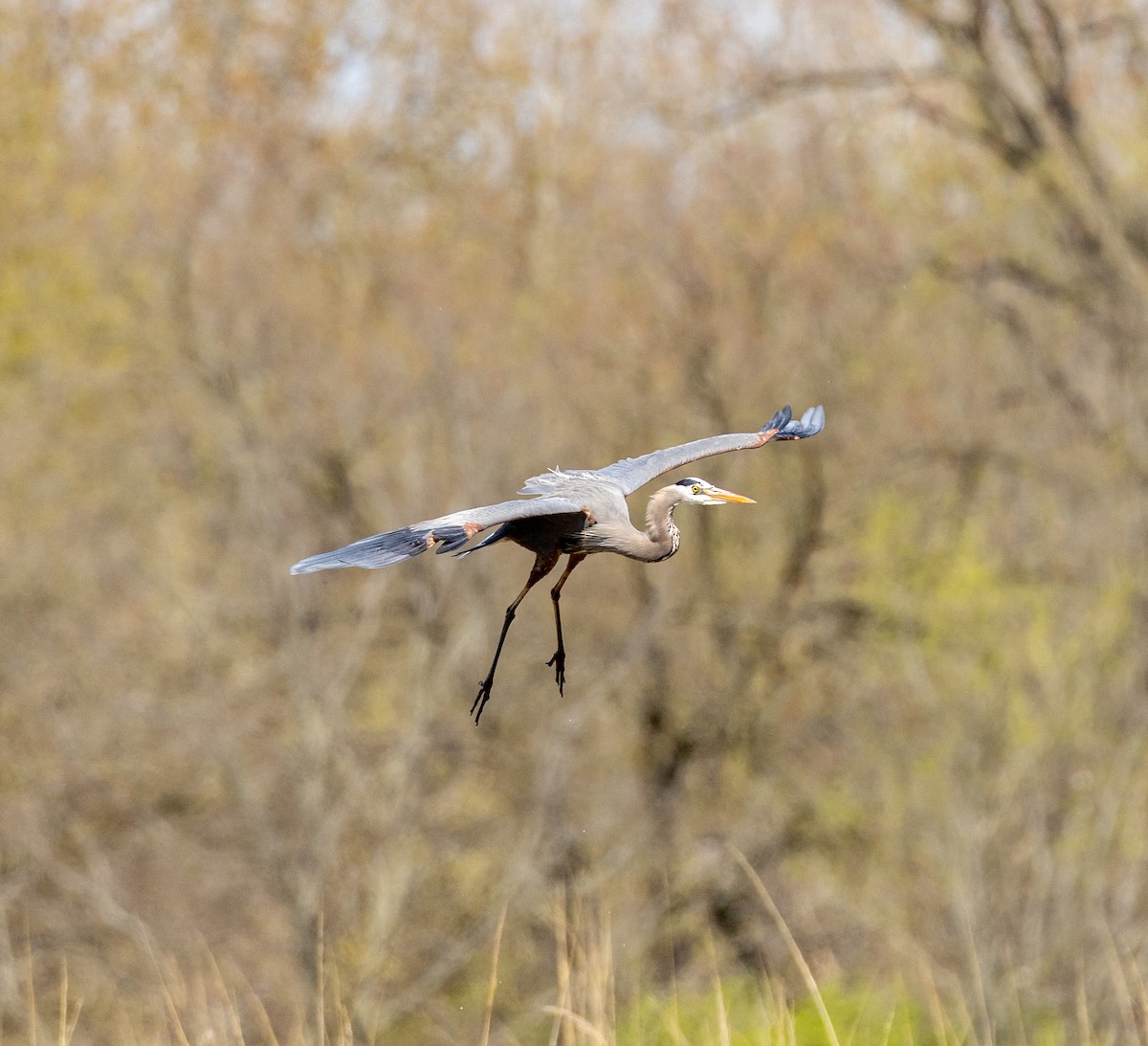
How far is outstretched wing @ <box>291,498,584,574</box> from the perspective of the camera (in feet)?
10.5

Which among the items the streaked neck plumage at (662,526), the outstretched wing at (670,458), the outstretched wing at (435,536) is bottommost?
the streaked neck plumage at (662,526)

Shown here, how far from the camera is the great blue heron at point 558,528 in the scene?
10.8ft

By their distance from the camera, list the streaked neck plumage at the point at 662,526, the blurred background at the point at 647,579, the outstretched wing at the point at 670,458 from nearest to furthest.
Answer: the streaked neck plumage at the point at 662,526
the outstretched wing at the point at 670,458
the blurred background at the point at 647,579

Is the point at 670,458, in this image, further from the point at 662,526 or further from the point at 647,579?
the point at 647,579

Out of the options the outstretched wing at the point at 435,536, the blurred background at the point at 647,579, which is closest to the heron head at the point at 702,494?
the outstretched wing at the point at 435,536

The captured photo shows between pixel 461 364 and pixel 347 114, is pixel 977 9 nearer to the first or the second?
pixel 461 364

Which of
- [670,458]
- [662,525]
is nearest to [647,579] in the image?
[670,458]

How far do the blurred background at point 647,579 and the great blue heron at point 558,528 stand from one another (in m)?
9.56

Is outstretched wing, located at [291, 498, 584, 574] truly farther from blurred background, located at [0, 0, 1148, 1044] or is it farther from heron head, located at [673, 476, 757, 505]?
blurred background, located at [0, 0, 1148, 1044]

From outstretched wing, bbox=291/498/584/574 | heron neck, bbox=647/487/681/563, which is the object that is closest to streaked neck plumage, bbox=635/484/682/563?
heron neck, bbox=647/487/681/563

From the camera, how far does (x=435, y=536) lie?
3.43m

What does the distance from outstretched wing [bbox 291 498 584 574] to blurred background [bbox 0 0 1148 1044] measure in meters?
9.79

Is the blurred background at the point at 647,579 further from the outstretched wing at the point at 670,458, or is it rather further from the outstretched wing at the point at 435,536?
the outstretched wing at the point at 435,536

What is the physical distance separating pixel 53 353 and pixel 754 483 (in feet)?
30.2
